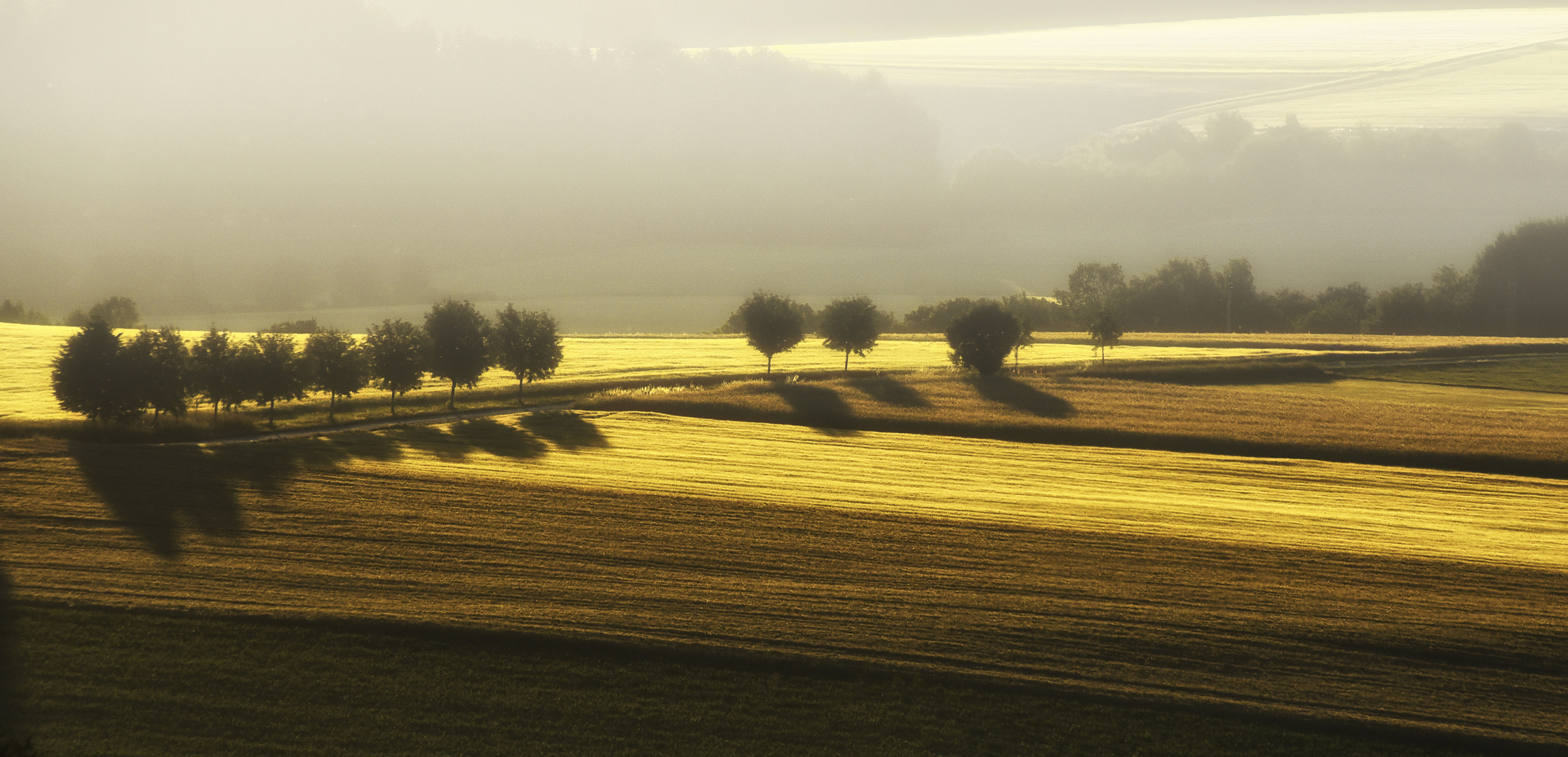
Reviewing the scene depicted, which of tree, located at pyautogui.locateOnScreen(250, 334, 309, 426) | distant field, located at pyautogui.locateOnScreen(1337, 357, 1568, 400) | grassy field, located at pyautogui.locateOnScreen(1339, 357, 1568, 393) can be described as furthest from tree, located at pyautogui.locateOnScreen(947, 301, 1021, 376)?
tree, located at pyautogui.locateOnScreen(250, 334, 309, 426)

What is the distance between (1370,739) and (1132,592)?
6943mm

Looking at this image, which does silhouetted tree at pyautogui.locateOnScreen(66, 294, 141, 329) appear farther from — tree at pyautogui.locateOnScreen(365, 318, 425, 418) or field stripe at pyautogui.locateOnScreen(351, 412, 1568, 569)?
field stripe at pyautogui.locateOnScreen(351, 412, 1568, 569)

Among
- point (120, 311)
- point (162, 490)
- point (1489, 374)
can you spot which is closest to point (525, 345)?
point (162, 490)

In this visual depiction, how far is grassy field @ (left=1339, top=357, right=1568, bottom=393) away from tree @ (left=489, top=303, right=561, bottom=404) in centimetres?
6274

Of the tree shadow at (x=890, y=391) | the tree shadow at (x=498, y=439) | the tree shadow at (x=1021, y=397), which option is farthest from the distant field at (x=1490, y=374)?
the tree shadow at (x=498, y=439)

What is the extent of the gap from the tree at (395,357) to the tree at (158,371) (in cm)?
989

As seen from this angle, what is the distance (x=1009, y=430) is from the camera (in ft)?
167

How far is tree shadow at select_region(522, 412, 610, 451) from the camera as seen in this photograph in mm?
44969

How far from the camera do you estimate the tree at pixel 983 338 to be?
6944 cm

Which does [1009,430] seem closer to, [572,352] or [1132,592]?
[1132,592]

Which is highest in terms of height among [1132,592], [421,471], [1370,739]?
[421,471]

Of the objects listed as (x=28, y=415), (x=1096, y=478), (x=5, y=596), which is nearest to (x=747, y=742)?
(x=5, y=596)

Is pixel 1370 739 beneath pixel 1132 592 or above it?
beneath

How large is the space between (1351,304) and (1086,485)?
133 m
